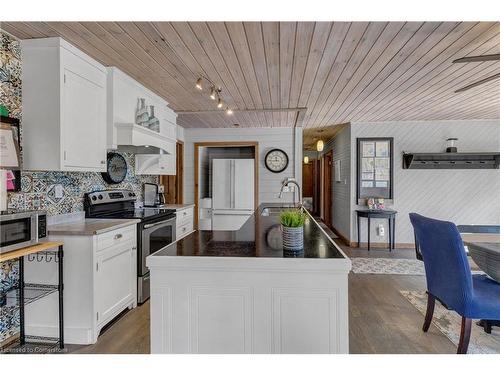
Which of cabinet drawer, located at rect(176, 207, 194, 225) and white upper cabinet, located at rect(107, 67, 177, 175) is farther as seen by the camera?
cabinet drawer, located at rect(176, 207, 194, 225)

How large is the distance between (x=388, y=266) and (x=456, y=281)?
7.92 ft

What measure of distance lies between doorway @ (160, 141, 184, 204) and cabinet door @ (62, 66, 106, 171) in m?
2.61

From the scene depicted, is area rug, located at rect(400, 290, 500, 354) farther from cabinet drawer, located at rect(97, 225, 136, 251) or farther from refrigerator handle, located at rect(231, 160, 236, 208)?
refrigerator handle, located at rect(231, 160, 236, 208)

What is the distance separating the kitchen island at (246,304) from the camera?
1.35 m

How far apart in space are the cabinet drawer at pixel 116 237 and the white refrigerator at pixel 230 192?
9.39 ft

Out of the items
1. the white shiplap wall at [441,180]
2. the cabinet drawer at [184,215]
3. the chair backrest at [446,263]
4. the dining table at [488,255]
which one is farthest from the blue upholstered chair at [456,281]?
the white shiplap wall at [441,180]

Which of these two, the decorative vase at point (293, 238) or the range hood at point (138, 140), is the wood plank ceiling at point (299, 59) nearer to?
the range hood at point (138, 140)

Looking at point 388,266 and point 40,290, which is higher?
point 40,290

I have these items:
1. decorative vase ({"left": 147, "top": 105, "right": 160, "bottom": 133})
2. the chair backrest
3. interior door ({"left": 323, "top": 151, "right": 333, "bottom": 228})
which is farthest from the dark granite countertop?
interior door ({"left": 323, "top": 151, "right": 333, "bottom": 228})

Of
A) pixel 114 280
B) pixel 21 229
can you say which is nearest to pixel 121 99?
pixel 21 229

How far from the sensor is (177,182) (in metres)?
5.72

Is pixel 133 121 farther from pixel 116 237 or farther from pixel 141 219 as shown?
pixel 116 237

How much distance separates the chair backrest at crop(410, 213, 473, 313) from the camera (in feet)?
6.34
